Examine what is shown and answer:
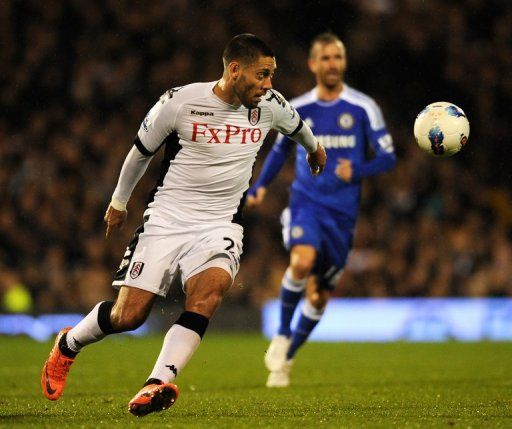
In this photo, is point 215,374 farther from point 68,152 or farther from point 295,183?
point 68,152

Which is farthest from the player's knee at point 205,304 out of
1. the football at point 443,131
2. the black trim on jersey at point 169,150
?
the football at point 443,131

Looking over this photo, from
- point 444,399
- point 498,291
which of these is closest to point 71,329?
point 444,399

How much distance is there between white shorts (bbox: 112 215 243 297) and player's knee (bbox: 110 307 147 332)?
143 mm

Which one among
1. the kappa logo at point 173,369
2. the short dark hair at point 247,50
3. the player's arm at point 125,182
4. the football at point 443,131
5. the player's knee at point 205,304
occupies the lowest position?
the kappa logo at point 173,369

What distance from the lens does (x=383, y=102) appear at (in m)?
18.5

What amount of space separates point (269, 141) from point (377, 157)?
32.1ft

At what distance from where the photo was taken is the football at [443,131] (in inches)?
273

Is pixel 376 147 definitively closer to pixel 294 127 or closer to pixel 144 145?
pixel 294 127

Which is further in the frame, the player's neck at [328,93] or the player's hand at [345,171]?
the player's neck at [328,93]

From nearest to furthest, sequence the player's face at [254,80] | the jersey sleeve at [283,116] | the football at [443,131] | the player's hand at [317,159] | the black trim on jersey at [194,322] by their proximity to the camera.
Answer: the black trim on jersey at [194,322] → the player's face at [254,80] → the jersey sleeve at [283,116] → the player's hand at [317,159] → the football at [443,131]

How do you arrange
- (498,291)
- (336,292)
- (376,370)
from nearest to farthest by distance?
(376,370) → (498,291) → (336,292)

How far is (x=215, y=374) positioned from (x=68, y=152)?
977cm

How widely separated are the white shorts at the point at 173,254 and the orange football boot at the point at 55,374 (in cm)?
63

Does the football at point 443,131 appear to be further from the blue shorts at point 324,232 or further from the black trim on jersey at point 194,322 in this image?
the black trim on jersey at point 194,322
